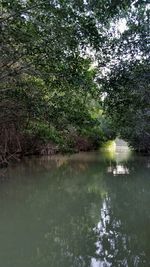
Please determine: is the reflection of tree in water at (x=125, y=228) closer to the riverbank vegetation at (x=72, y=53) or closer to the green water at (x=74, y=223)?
the green water at (x=74, y=223)

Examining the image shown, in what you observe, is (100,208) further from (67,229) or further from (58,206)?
(67,229)

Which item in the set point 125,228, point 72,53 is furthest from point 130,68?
point 125,228

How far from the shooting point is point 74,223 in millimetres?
7844

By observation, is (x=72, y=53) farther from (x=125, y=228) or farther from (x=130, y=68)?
(x=125, y=228)

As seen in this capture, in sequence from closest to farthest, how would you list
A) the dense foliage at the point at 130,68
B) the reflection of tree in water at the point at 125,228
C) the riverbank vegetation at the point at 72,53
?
1. the riverbank vegetation at the point at 72,53
2. the reflection of tree in water at the point at 125,228
3. the dense foliage at the point at 130,68

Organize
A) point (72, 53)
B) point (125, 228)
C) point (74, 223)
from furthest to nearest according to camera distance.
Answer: point (74, 223) → point (125, 228) → point (72, 53)

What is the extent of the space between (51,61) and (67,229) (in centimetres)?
330

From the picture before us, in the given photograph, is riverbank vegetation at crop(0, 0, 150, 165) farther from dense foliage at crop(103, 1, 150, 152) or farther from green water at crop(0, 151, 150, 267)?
green water at crop(0, 151, 150, 267)

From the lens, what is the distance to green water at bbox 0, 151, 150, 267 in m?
5.62

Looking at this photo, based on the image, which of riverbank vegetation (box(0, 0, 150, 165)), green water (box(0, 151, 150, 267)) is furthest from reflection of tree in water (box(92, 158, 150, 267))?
riverbank vegetation (box(0, 0, 150, 165))

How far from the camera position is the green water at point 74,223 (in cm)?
562

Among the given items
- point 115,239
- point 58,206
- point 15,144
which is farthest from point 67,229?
point 15,144

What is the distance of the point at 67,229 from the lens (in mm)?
7363

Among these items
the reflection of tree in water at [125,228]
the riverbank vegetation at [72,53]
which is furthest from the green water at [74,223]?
the riverbank vegetation at [72,53]
